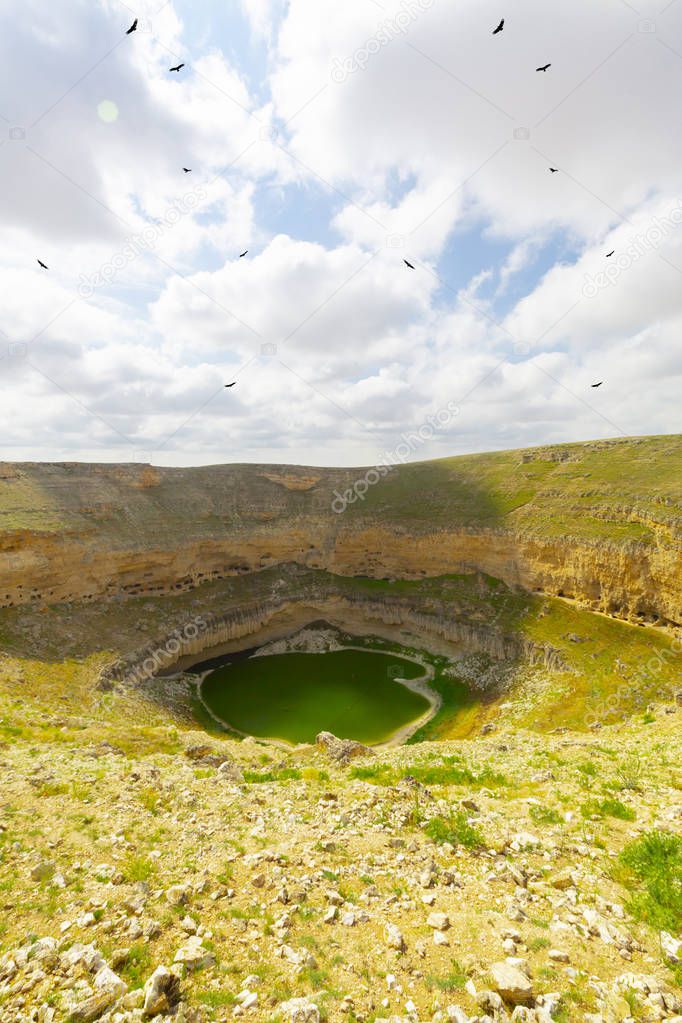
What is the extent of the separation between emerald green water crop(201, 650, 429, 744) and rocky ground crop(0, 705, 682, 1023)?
2153cm

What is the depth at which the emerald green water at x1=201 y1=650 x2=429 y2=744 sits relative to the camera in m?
36.3

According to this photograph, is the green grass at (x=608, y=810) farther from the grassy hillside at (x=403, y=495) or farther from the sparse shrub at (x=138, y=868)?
the grassy hillside at (x=403, y=495)

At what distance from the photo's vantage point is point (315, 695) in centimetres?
4162

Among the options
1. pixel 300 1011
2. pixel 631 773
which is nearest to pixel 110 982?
pixel 300 1011

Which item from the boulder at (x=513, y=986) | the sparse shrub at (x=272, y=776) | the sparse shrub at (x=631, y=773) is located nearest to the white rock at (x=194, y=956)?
the boulder at (x=513, y=986)

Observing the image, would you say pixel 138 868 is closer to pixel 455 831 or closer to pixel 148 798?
pixel 148 798

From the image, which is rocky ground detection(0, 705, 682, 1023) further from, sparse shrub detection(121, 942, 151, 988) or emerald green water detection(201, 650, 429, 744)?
emerald green water detection(201, 650, 429, 744)

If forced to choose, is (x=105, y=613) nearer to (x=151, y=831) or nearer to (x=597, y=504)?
(x=151, y=831)

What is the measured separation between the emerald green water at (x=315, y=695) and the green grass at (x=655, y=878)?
1061 inches

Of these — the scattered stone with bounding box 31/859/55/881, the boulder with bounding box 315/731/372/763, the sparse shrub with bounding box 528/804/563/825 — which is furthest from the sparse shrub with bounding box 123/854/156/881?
the boulder with bounding box 315/731/372/763

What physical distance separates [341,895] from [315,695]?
112 feet

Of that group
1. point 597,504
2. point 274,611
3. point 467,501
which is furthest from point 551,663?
point 274,611

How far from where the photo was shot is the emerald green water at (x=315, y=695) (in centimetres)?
3634

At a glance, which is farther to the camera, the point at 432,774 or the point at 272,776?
the point at 272,776
